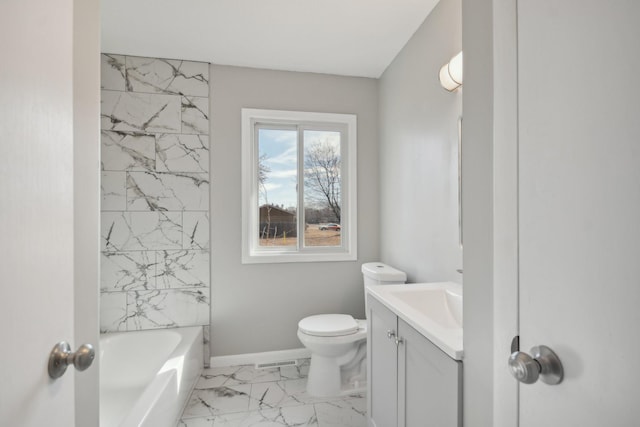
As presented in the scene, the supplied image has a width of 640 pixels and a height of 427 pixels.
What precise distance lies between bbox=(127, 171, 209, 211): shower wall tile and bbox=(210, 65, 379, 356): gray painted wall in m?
0.10

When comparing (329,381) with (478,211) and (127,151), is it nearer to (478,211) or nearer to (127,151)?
(478,211)

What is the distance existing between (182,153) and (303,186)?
101 cm

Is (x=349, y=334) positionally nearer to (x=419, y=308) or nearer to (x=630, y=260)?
(x=419, y=308)

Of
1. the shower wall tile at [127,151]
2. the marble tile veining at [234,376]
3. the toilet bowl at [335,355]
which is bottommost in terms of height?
the marble tile veining at [234,376]

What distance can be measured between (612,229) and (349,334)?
1.74 metres

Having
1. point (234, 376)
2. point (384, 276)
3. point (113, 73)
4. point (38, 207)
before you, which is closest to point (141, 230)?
point (113, 73)

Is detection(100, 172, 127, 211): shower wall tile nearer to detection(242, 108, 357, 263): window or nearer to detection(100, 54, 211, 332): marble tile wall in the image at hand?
detection(100, 54, 211, 332): marble tile wall

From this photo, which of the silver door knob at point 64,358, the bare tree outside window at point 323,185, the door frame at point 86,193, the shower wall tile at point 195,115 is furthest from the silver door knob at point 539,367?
the shower wall tile at point 195,115

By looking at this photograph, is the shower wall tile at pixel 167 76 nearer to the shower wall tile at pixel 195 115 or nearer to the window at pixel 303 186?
the shower wall tile at pixel 195 115

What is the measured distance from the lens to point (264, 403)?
1933mm

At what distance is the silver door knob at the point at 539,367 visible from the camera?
1.71ft

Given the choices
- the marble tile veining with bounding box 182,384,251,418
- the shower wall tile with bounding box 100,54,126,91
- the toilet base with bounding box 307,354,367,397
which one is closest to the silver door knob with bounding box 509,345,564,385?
the toilet base with bounding box 307,354,367,397

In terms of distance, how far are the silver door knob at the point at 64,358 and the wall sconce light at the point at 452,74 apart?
5.53 ft

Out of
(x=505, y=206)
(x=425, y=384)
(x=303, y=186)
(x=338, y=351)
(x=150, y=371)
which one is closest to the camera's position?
(x=505, y=206)
